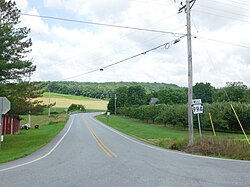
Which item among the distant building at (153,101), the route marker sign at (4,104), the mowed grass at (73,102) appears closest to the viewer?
the route marker sign at (4,104)

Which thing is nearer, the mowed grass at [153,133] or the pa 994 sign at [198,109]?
the pa 994 sign at [198,109]

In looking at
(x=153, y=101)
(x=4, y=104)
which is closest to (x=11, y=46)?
(x=4, y=104)

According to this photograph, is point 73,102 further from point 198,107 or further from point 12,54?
point 198,107

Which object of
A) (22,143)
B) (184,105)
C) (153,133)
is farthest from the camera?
(184,105)

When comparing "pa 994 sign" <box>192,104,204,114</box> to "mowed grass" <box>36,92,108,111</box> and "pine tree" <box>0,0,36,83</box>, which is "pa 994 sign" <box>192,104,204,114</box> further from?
"mowed grass" <box>36,92,108,111</box>

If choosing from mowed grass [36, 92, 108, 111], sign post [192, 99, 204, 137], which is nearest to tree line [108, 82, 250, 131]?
sign post [192, 99, 204, 137]

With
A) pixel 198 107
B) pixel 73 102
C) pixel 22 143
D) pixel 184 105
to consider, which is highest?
pixel 73 102

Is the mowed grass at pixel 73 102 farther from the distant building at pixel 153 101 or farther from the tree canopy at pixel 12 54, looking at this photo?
the tree canopy at pixel 12 54

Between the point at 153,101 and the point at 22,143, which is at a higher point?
the point at 153,101

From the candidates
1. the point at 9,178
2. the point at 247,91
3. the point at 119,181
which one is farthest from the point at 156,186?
the point at 247,91

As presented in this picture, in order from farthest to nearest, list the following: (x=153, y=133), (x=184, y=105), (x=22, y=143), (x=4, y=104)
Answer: (x=184, y=105) < (x=153, y=133) < (x=22, y=143) < (x=4, y=104)

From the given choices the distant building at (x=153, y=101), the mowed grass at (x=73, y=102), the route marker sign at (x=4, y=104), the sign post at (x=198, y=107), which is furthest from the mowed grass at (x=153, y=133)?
the mowed grass at (x=73, y=102)

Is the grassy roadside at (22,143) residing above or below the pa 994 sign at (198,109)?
below

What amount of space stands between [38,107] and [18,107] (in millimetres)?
3019
